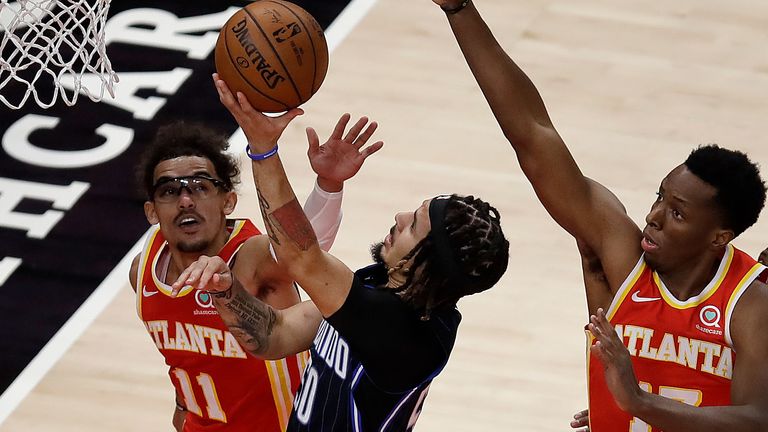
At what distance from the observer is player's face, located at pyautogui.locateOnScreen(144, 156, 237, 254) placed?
13.3 feet

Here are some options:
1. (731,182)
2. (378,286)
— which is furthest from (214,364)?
(731,182)

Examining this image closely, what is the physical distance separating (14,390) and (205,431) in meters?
1.69

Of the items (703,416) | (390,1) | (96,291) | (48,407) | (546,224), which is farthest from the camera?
(390,1)

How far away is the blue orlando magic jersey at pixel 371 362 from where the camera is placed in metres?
3.20

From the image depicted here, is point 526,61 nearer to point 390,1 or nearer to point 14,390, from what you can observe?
point 390,1

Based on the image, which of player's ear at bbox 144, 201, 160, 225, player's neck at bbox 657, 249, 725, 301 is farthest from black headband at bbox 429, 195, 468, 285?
player's ear at bbox 144, 201, 160, 225

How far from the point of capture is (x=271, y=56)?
11.1 ft

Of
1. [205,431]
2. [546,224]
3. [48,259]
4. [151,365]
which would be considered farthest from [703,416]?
[48,259]

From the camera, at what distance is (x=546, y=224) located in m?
6.69

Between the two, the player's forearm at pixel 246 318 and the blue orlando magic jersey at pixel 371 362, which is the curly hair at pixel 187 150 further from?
the blue orlando magic jersey at pixel 371 362

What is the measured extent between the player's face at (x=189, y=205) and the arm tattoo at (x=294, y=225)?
2.78ft

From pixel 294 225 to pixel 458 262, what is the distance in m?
0.40

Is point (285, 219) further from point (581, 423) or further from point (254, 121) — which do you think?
point (581, 423)

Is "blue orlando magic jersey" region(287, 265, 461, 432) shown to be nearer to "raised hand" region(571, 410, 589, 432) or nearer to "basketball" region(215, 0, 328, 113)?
"basketball" region(215, 0, 328, 113)
